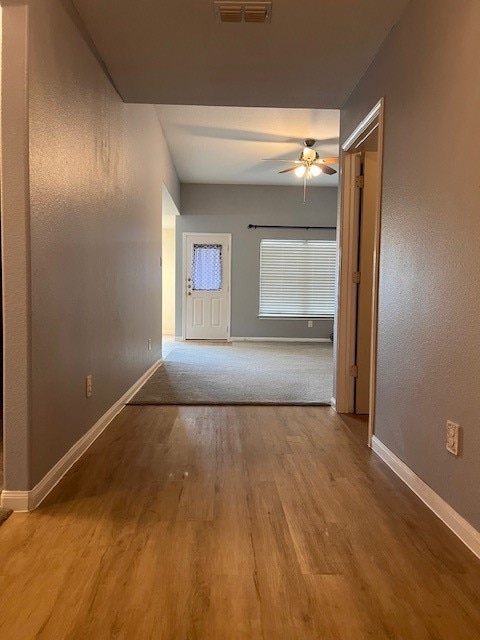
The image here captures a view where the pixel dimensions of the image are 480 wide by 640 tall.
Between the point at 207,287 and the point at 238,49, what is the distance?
5.73m

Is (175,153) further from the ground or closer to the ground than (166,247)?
further from the ground

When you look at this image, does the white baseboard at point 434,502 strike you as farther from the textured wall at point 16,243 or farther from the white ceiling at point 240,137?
the white ceiling at point 240,137

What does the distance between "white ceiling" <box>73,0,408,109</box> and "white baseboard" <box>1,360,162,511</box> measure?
2195 mm

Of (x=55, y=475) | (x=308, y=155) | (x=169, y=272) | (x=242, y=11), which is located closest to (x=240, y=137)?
(x=308, y=155)

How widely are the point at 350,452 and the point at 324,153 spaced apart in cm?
473

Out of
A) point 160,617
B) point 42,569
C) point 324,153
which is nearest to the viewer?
point 160,617

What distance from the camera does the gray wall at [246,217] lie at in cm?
805

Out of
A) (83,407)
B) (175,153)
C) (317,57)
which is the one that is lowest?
(83,407)

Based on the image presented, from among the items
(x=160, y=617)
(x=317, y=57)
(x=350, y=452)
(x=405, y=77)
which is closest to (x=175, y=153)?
(x=317, y=57)

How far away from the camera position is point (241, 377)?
15.4 feet

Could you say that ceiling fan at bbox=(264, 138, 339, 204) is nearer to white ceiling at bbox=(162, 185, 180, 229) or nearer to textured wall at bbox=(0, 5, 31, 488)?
white ceiling at bbox=(162, 185, 180, 229)

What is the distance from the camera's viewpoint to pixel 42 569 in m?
1.44

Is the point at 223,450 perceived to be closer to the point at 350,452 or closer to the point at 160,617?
the point at 350,452

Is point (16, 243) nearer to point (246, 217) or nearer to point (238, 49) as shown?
point (238, 49)
